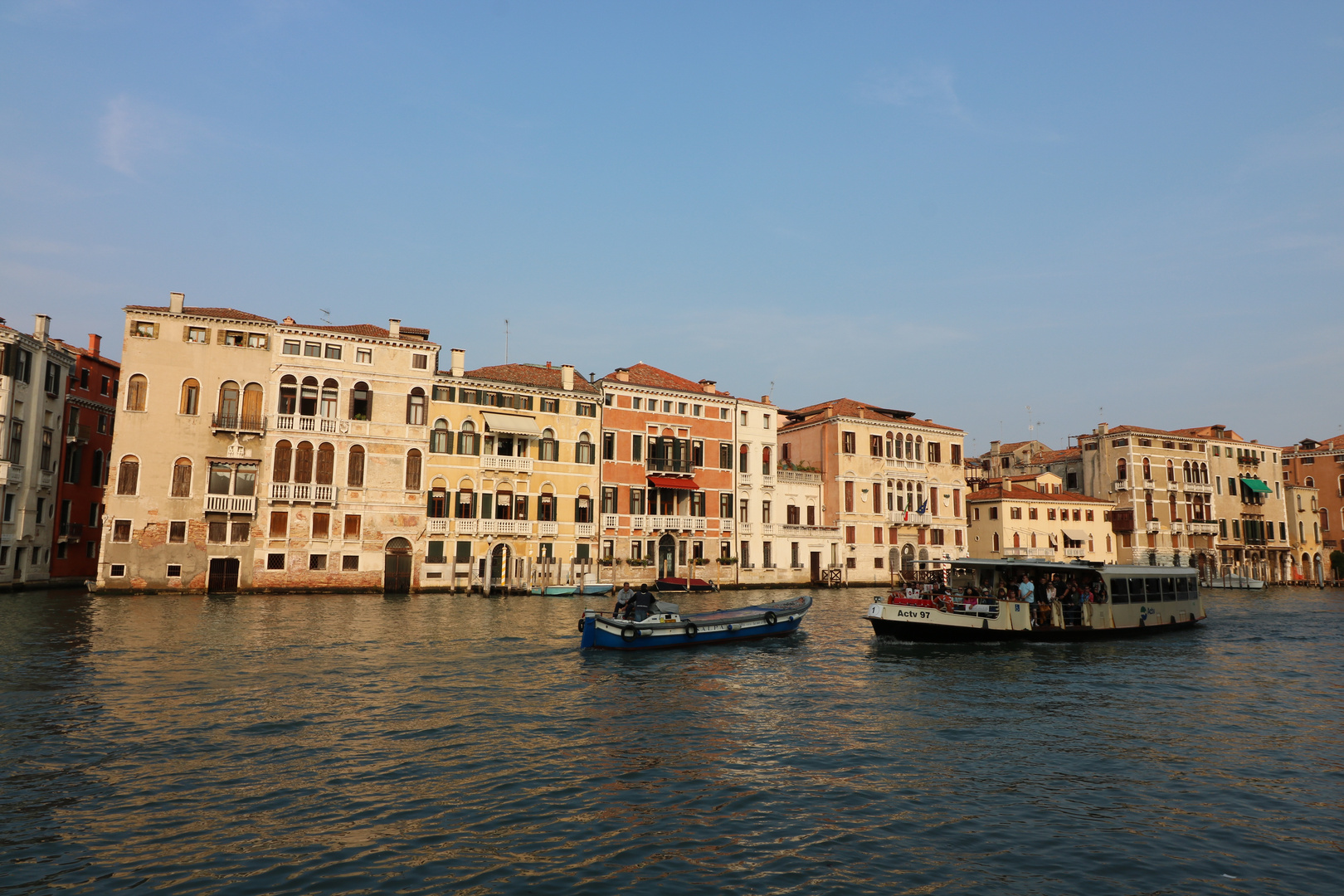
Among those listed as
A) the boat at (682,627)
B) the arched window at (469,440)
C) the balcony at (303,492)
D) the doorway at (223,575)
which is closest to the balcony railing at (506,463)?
the arched window at (469,440)

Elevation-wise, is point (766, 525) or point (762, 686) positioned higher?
point (766, 525)

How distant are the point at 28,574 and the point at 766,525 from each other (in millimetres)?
38657

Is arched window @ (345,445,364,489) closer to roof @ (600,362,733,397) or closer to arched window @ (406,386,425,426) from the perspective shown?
arched window @ (406,386,425,426)

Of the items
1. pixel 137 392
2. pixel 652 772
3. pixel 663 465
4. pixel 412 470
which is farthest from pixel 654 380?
pixel 652 772

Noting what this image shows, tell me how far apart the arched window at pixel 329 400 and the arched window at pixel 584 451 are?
12.7 meters

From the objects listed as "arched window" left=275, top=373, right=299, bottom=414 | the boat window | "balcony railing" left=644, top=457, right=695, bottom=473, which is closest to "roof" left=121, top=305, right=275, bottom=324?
"arched window" left=275, top=373, right=299, bottom=414

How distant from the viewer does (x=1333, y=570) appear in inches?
2854

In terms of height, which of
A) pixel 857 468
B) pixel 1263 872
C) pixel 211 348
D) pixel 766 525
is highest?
pixel 211 348

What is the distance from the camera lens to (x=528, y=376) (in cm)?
4772

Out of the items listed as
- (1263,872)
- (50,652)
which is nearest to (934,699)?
(1263,872)

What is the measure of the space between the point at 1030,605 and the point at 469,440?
29225 mm

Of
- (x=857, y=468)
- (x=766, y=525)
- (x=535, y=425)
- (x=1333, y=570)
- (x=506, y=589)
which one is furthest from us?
(x=1333, y=570)

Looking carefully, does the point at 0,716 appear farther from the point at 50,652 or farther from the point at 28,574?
the point at 28,574

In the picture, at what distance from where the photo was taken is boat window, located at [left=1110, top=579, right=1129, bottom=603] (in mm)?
26938
